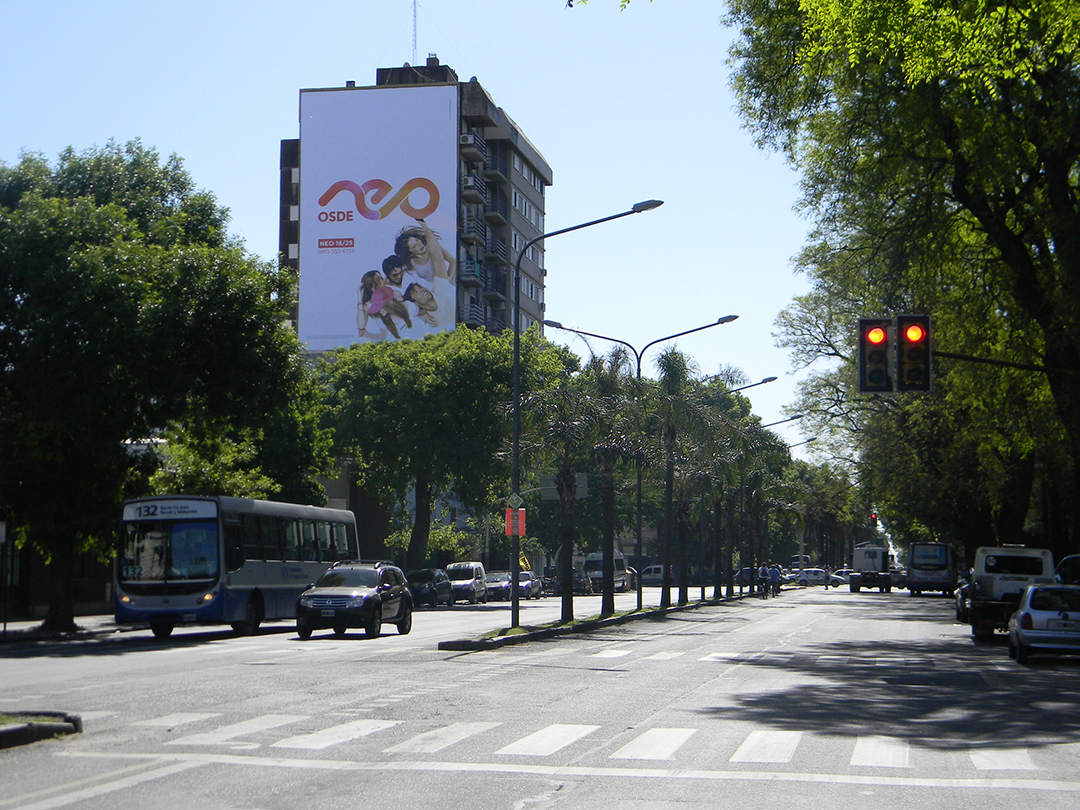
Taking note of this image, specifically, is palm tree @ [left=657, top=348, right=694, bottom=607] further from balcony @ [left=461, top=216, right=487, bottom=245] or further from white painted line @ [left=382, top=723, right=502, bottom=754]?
balcony @ [left=461, top=216, right=487, bottom=245]

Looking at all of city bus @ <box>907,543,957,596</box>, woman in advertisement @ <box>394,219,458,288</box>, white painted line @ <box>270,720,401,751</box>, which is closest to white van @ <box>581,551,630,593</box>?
city bus @ <box>907,543,957,596</box>

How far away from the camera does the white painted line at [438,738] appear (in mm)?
10508

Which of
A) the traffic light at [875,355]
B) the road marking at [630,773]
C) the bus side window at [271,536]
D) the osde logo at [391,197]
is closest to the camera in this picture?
the road marking at [630,773]

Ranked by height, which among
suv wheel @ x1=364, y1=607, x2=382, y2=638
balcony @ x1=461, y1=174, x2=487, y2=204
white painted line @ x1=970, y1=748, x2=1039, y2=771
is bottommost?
suv wheel @ x1=364, y1=607, x2=382, y2=638

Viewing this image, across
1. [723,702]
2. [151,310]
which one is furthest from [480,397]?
[723,702]

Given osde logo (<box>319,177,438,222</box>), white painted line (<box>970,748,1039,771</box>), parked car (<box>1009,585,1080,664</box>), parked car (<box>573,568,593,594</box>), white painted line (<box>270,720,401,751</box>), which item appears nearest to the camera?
white painted line (<box>970,748,1039,771</box>)

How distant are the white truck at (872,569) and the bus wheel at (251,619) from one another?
63.0 m

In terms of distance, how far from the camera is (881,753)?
35.2 feet

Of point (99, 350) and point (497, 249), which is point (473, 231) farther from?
point (99, 350)

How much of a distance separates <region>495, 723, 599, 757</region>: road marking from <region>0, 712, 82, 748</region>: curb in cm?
410

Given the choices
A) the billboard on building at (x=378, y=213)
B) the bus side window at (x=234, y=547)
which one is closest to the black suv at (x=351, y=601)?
the bus side window at (x=234, y=547)

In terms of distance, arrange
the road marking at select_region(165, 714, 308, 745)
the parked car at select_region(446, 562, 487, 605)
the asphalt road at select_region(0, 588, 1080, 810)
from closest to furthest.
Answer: the asphalt road at select_region(0, 588, 1080, 810), the road marking at select_region(165, 714, 308, 745), the parked car at select_region(446, 562, 487, 605)

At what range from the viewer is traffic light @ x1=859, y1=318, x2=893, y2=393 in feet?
60.4

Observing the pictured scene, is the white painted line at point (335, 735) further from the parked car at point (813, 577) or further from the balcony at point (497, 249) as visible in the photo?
the parked car at point (813, 577)
